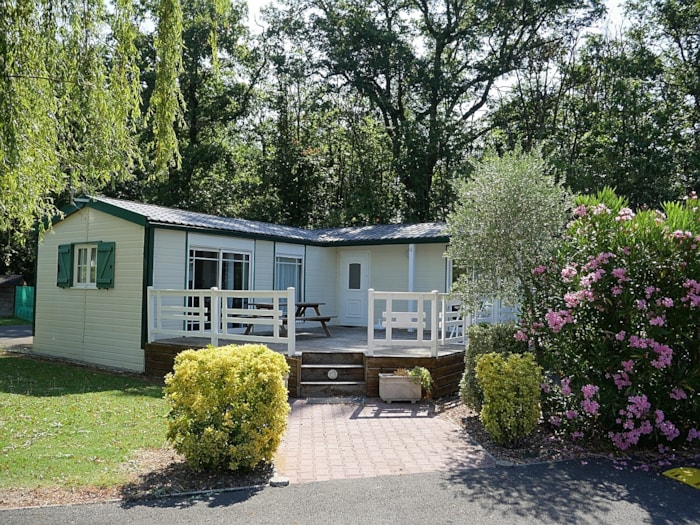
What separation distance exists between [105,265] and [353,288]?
6.16 metres

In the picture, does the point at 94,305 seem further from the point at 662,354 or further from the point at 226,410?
the point at 662,354

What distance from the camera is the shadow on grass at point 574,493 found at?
4.05 m

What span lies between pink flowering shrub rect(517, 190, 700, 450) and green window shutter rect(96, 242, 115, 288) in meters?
8.33

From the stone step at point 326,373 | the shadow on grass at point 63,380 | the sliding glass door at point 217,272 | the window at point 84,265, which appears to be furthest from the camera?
the sliding glass door at point 217,272

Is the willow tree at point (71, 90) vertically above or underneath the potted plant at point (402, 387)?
above

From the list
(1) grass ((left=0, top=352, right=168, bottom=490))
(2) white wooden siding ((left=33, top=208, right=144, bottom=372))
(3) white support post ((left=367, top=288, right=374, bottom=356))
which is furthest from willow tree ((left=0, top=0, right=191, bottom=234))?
(2) white wooden siding ((left=33, top=208, right=144, bottom=372))

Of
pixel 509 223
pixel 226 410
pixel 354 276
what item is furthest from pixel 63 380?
pixel 354 276

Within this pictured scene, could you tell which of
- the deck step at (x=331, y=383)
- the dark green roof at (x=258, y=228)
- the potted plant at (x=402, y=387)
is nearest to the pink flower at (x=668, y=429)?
the potted plant at (x=402, y=387)

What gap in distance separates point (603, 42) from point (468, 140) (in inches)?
238

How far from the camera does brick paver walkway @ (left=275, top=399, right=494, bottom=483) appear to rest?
5020 mm

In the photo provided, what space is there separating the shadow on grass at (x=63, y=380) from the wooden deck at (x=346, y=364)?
2.42 feet

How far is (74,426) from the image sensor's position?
614 cm

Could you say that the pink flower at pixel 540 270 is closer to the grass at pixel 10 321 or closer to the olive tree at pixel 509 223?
the olive tree at pixel 509 223

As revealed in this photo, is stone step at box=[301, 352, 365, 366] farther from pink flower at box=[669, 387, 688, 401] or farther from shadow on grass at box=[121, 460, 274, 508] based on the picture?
pink flower at box=[669, 387, 688, 401]
